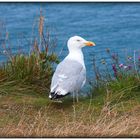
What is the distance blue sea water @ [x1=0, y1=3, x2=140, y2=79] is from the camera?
13.3 meters

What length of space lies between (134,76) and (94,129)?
2.14 m

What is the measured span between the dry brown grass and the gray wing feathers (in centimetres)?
32

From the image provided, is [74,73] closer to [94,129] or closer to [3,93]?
[3,93]

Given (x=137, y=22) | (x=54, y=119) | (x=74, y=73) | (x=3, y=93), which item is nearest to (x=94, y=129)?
(x=54, y=119)

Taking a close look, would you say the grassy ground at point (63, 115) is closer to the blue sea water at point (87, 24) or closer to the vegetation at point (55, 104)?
the vegetation at point (55, 104)

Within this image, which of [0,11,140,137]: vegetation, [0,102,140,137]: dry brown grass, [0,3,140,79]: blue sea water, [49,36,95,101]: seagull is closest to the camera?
[0,102,140,137]: dry brown grass

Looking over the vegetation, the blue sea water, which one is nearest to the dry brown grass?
the vegetation

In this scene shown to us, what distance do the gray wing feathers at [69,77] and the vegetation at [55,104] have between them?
27cm

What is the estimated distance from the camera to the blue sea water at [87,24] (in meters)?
13.3

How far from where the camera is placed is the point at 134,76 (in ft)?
28.8

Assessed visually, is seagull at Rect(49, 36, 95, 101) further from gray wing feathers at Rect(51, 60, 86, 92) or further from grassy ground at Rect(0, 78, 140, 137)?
grassy ground at Rect(0, 78, 140, 137)

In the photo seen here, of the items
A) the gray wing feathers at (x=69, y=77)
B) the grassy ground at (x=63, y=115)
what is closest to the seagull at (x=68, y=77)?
the gray wing feathers at (x=69, y=77)

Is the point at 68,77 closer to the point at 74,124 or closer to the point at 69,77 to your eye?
the point at 69,77

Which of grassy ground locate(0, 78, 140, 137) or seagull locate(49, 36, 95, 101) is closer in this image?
grassy ground locate(0, 78, 140, 137)
